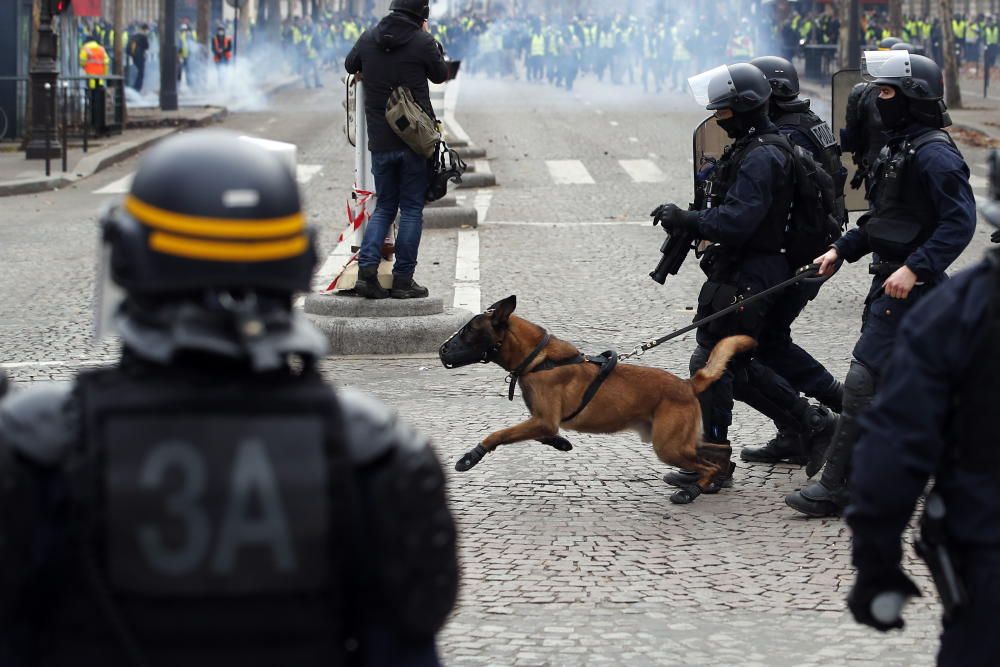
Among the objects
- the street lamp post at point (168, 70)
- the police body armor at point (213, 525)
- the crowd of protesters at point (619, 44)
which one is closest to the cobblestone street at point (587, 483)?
the police body armor at point (213, 525)

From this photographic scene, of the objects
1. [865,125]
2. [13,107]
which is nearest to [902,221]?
[865,125]

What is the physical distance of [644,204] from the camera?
18000mm

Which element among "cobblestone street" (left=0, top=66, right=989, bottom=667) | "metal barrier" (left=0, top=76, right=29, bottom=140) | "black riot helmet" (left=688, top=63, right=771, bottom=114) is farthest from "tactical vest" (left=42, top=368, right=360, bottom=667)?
"metal barrier" (left=0, top=76, right=29, bottom=140)

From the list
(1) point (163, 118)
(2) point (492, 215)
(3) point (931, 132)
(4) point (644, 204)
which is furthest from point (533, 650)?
(1) point (163, 118)

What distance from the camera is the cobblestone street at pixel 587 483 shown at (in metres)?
4.88

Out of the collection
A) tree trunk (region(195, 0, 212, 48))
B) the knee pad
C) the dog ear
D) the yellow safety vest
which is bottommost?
the yellow safety vest

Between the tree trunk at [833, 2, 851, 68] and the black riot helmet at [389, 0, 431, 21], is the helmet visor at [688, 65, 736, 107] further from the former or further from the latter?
the tree trunk at [833, 2, 851, 68]

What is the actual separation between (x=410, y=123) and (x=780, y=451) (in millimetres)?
3410

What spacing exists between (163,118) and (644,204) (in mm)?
15141

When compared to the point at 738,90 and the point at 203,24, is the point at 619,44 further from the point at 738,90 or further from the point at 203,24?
the point at 738,90

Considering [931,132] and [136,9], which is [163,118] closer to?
[931,132]

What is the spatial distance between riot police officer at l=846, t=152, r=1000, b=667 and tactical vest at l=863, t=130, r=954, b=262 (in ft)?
10.6

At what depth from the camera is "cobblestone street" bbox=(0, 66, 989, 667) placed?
4.88m

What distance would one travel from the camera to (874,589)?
9.50 ft
